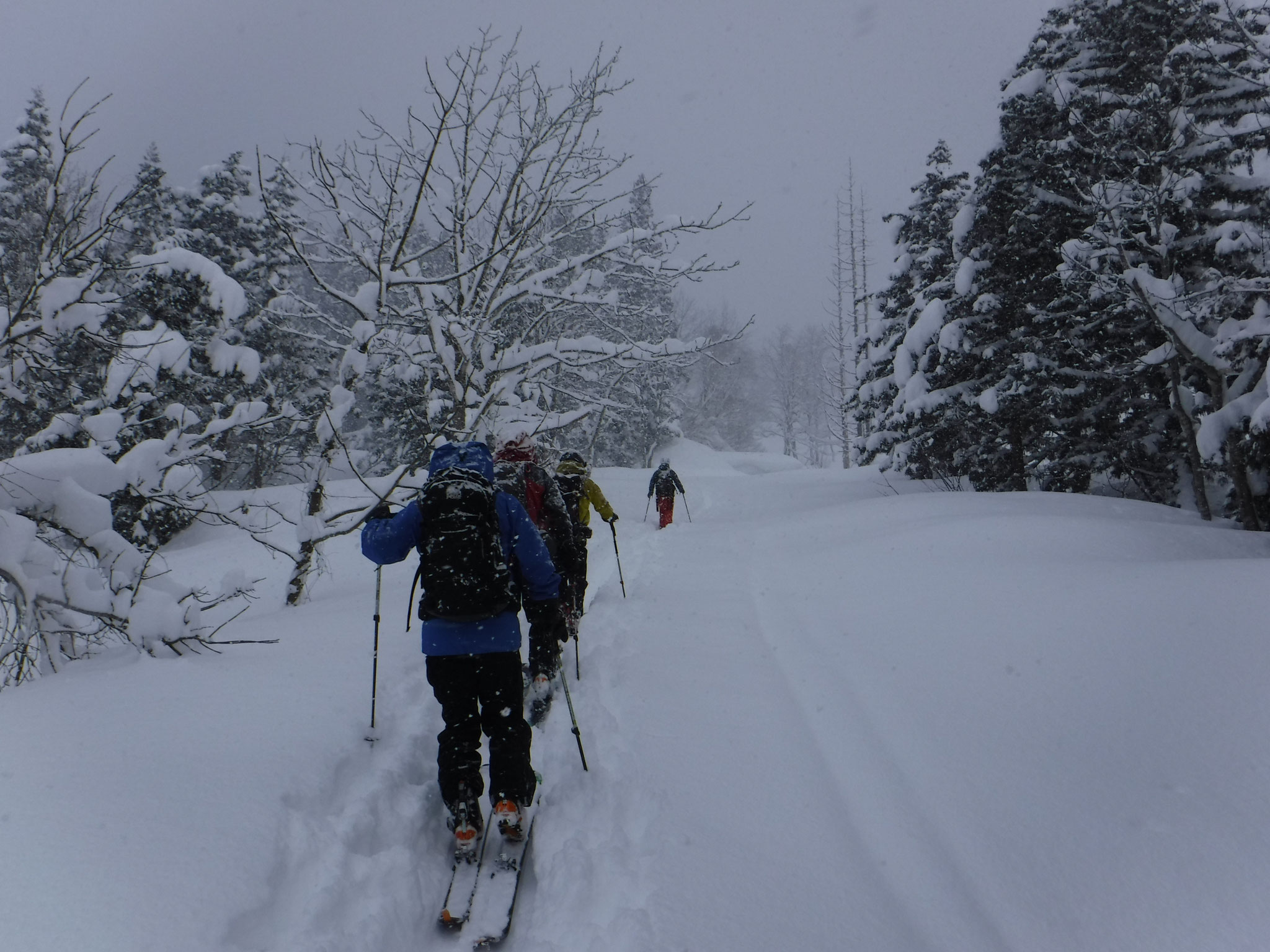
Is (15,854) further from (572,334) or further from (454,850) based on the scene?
(572,334)

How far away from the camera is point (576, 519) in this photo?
23.9ft

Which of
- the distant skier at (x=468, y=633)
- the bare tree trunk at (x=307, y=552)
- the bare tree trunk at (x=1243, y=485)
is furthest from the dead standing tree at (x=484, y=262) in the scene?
the bare tree trunk at (x=1243, y=485)

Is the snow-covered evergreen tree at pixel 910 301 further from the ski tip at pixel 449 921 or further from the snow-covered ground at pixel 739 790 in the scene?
the ski tip at pixel 449 921

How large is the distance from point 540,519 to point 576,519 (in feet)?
4.13

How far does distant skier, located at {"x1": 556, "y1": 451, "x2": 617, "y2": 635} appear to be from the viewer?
6.50m

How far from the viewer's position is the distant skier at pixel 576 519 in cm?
650

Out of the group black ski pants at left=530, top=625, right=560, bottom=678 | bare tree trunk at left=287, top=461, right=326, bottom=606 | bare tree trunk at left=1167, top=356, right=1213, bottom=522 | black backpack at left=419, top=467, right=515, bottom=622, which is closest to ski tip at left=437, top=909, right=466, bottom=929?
black backpack at left=419, top=467, right=515, bottom=622

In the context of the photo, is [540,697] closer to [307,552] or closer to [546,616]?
[546,616]

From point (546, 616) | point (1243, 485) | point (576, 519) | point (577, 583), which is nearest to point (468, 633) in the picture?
point (546, 616)

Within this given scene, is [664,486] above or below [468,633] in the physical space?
above

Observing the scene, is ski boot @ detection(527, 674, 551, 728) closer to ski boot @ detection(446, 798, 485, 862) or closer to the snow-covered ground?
the snow-covered ground

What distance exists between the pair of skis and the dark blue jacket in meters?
0.99

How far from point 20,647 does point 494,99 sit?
777 centimetres

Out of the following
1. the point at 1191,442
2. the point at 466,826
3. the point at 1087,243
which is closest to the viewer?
the point at 466,826
